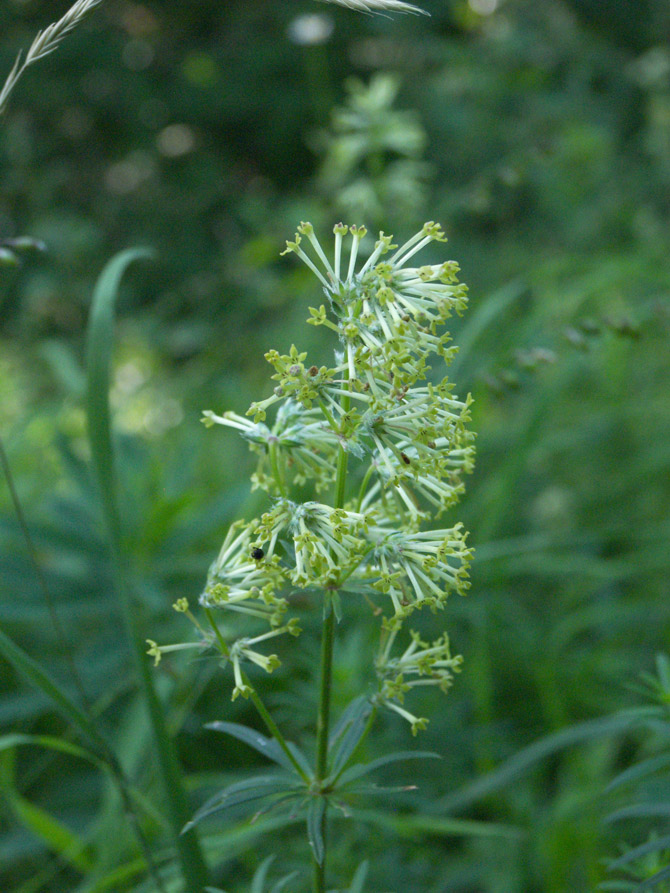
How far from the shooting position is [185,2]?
10.3 meters

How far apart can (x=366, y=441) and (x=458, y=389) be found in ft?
5.10

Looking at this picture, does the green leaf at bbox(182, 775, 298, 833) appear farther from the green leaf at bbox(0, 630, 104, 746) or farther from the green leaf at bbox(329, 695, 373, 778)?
the green leaf at bbox(0, 630, 104, 746)

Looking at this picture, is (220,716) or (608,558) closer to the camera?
(220,716)

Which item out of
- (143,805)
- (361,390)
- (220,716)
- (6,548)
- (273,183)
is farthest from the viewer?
(273,183)

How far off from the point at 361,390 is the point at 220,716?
197 centimetres

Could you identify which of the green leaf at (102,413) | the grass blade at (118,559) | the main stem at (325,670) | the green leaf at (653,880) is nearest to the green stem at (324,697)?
the main stem at (325,670)

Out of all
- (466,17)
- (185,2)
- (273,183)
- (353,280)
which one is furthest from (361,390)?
(185,2)

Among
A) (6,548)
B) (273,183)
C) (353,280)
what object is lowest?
(6,548)

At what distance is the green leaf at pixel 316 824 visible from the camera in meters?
1.27

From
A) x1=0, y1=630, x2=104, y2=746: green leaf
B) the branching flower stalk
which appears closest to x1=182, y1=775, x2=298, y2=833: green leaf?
the branching flower stalk

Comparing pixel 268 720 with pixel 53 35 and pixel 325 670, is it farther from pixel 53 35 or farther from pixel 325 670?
pixel 53 35

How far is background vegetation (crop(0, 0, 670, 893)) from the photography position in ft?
8.13

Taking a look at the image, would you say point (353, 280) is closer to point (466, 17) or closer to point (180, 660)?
point (180, 660)

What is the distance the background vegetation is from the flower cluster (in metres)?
0.63
